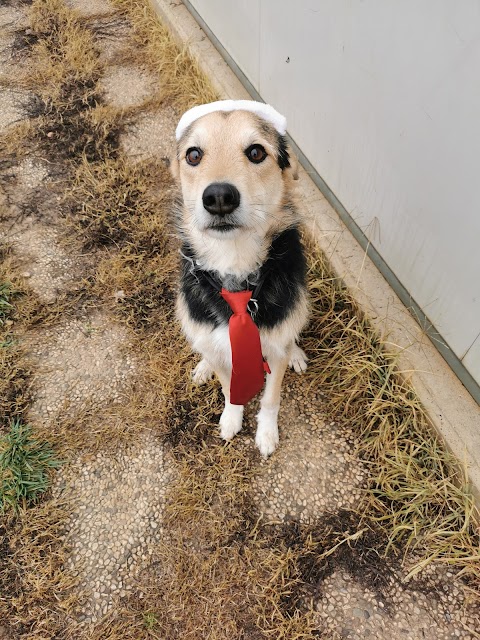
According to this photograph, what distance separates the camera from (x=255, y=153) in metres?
2.13

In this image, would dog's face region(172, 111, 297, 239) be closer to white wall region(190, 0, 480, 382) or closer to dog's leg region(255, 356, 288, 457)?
white wall region(190, 0, 480, 382)

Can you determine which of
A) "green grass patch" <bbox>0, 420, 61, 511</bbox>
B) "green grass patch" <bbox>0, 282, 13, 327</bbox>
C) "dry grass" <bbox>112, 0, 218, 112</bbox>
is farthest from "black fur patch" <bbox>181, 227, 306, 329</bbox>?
"dry grass" <bbox>112, 0, 218, 112</bbox>

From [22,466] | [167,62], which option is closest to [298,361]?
[22,466]

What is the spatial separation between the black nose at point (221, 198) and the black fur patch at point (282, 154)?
19.9 inches

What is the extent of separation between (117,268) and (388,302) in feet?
6.87

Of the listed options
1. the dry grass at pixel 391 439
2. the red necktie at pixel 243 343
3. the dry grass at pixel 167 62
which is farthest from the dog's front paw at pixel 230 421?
the dry grass at pixel 167 62

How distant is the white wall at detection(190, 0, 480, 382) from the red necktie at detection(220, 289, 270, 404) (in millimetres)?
1213

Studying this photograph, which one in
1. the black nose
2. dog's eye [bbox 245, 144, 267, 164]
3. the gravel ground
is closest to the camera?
the black nose

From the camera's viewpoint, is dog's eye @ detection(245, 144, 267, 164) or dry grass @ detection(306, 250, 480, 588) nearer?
dog's eye @ detection(245, 144, 267, 164)

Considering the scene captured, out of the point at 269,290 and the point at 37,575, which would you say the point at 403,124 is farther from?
the point at 37,575

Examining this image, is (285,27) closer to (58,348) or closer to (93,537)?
(58,348)

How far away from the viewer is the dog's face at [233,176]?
1940mm

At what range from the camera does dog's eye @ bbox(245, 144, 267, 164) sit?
2.11 metres

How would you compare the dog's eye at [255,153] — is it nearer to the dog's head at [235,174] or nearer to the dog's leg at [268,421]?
the dog's head at [235,174]
